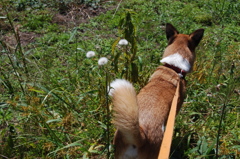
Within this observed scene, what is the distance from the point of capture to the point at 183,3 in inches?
235

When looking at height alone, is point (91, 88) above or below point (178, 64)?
below

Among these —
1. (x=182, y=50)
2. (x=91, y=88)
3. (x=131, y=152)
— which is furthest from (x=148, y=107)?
(x=182, y=50)

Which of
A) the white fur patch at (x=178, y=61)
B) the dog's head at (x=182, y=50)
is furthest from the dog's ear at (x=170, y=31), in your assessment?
the white fur patch at (x=178, y=61)

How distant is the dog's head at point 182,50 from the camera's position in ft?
10.1

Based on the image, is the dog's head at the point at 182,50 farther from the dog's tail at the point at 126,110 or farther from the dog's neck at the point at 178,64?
the dog's tail at the point at 126,110

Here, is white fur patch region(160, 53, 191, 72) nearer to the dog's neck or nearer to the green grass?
the dog's neck

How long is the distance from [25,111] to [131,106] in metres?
1.04

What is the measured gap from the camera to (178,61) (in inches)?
121

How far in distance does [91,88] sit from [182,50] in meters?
1.24

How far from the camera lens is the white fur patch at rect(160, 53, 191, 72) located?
3061mm

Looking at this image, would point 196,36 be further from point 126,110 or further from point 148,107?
point 126,110

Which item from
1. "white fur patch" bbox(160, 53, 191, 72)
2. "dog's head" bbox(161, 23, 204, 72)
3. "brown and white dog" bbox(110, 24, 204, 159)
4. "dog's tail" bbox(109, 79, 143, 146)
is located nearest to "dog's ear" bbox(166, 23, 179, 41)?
"dog's head" bbox(161, 23, 204, 72)

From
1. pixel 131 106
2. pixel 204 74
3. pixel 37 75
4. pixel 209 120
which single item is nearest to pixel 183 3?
pixel 204 74

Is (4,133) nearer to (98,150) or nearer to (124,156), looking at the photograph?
(98,150)
